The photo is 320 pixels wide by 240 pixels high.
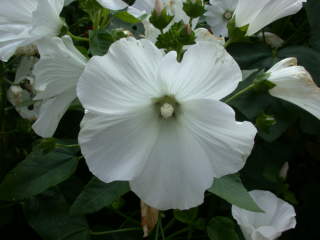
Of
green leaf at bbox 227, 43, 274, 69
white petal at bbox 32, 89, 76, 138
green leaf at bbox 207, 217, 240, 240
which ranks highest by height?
white petal at bbox 32, 89, 76, 138

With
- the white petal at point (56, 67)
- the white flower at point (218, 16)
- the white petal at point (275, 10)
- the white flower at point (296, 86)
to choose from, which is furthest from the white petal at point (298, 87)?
the white flower at point (218, 16)

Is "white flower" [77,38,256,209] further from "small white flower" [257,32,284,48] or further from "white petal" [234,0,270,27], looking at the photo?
"small white flower" [257,32,284,48]

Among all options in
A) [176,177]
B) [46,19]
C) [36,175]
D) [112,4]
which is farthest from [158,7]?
[36,175]

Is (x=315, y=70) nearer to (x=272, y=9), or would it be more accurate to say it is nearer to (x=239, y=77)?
(x=272, y=9)

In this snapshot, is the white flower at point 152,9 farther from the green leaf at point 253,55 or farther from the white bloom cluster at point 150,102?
the green leaf at point 253,55

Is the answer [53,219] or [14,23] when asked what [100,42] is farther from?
[53,219]

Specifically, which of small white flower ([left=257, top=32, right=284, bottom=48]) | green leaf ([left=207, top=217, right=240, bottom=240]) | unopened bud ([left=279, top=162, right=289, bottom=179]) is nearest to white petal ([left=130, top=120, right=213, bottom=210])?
green leaf ([left=207, top=217, right=240, bottom=240])
